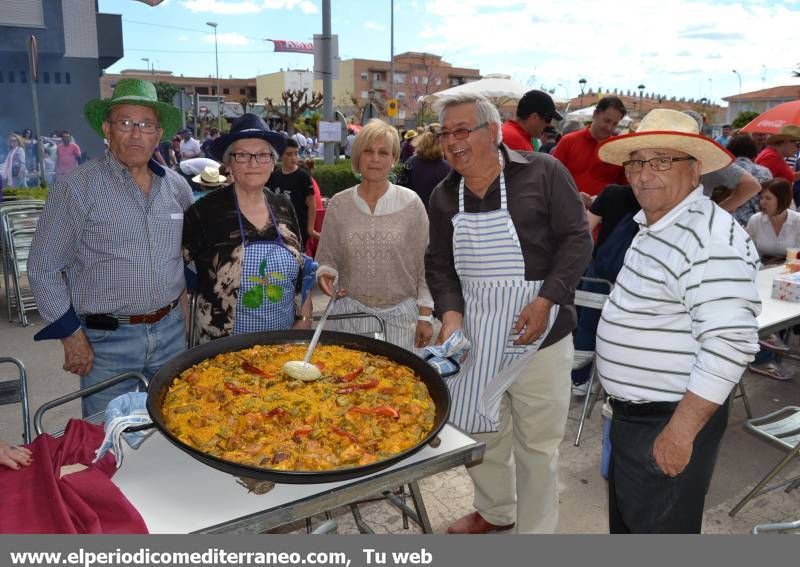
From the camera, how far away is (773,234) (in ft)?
19.7

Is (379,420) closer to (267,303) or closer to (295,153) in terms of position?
(267,303)

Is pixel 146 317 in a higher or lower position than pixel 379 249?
lower

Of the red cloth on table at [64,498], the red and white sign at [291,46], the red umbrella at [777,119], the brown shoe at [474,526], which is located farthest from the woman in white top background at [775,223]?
the red and white sign at [291,46]

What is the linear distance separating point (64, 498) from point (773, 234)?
6.45 metres

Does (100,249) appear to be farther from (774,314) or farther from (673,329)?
(774,314)

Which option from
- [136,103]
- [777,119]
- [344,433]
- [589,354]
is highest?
[777,119]

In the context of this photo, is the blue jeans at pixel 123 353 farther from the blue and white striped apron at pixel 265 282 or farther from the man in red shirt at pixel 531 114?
the man in red shirt at pixel 531 114

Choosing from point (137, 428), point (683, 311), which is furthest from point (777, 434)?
point (137, 428)

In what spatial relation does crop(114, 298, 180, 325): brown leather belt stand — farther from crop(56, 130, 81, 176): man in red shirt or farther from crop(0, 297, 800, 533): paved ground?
crop(56, 130, 81, 176): man in red shirt

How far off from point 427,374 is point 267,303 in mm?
946

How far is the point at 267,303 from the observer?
2.88 m

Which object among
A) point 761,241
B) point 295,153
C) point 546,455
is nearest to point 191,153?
point 295,153

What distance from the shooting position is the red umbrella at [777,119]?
8.02m

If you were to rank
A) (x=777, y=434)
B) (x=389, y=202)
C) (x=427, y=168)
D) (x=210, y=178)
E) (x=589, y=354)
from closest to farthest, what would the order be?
(x=777, y=434) < (x=389, y=202) < (x=589, y=354) < (x=427, y=168) < (x=210, y=178)
